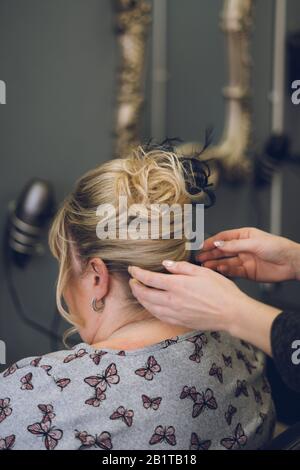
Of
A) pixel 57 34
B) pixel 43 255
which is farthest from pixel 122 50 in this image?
pixel 43 255

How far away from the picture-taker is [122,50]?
1.69 metres

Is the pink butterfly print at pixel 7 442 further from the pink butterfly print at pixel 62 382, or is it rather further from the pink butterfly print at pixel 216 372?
the pink butterfly print at pixel 216 372

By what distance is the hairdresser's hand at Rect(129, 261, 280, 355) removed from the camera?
95cm

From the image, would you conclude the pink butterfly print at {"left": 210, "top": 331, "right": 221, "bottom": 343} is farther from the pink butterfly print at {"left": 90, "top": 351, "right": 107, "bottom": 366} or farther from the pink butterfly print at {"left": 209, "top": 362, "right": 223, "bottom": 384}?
the pink butterfly print at {"left": 90, "top": 351, "right": 107, "bottom": 366}

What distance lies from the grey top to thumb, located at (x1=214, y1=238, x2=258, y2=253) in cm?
19

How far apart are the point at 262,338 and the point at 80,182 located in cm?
46

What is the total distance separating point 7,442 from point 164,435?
26cm

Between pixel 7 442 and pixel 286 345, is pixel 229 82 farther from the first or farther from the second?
pixel 7 442

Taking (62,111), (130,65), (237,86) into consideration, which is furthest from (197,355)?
(237,86)

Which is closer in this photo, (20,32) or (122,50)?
(20,32)

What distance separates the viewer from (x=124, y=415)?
94cm

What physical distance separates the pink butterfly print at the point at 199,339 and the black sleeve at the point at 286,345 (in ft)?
0.54
